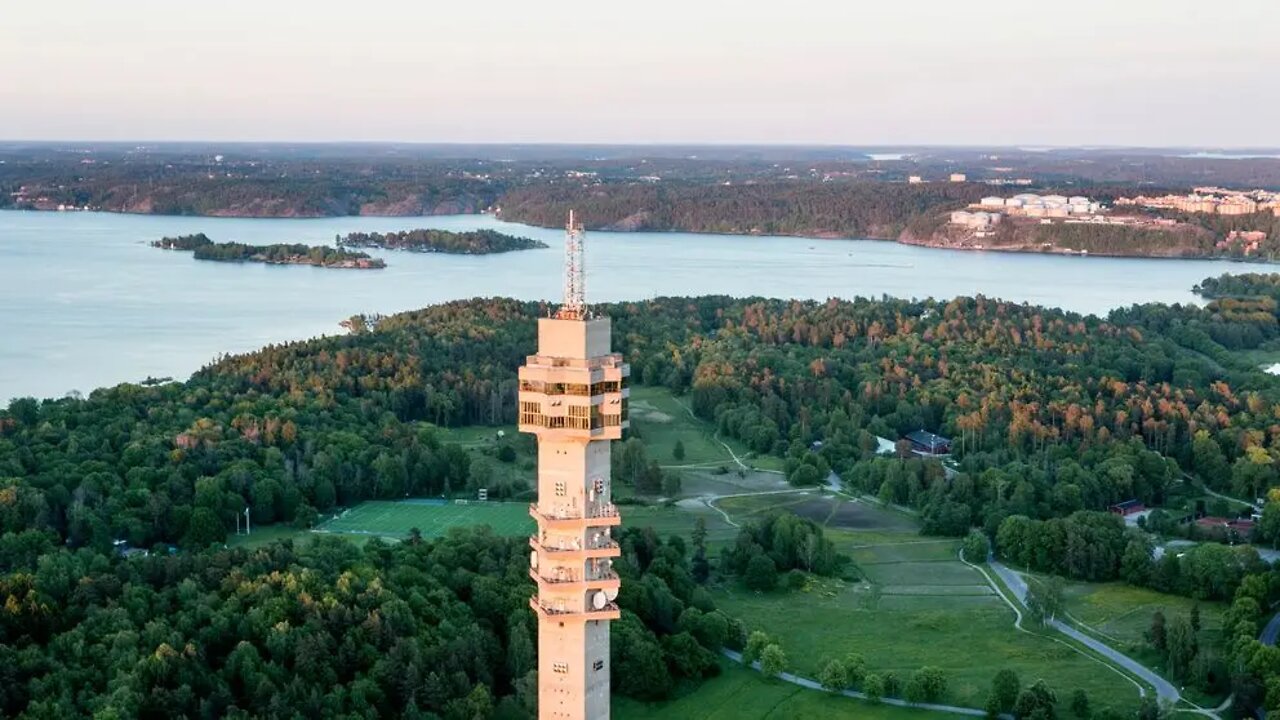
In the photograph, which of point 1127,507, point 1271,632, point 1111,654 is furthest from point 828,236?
point 1111,654

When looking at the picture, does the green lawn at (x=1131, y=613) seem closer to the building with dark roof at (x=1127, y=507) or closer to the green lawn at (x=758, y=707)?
the green lawn at (x=758, y=707)

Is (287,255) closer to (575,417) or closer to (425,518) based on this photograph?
(425,518)

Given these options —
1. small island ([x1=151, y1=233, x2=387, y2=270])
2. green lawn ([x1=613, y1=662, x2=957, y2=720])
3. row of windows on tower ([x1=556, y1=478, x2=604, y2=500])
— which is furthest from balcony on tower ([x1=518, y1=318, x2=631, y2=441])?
small island ([x1=151, y1=233, x2=387, y2=270])

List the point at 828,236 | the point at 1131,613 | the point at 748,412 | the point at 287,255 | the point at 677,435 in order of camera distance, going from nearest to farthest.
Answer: the point at 1131,613, the point at 748,412, the point at 677,435, the point at 287,255, the point at 828,236

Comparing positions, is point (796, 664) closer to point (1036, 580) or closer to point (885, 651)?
point (885, 651)

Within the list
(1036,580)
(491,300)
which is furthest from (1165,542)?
(491,300)

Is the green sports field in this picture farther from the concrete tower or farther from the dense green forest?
the concrete tower
